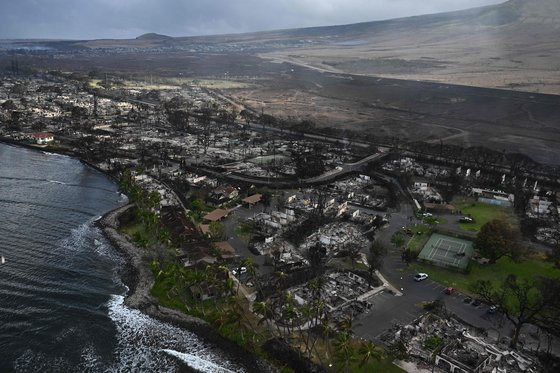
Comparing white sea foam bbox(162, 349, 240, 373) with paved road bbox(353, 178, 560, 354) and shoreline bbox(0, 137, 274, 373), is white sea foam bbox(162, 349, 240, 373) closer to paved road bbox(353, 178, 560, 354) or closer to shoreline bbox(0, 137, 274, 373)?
shoreline bbox(0, 137, 274, 373)

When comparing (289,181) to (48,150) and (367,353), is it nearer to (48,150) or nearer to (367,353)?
(367,353)

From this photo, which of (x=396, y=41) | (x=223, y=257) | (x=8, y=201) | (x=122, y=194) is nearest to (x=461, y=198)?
(x=223, y=257)

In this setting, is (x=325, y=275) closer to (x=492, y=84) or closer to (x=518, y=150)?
(x=518, y=150)

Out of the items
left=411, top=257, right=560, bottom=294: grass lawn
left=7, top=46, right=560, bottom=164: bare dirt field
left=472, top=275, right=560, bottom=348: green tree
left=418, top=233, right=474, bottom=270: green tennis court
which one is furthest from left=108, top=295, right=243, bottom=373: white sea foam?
left=7, top=46, right=560, bottom=164: bare dirt field

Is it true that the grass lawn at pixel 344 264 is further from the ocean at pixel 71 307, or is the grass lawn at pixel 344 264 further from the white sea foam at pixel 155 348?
the white sea foam at pixel 155 348

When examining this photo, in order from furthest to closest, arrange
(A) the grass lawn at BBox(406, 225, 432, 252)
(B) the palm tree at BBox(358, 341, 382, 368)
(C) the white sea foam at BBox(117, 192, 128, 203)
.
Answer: (C) the white sea foam at BBox(117, 192, 128, 203) → (A) the grass lawn at BBox(406, 225, 432, 252) → (B) the palm tree at BBox(358, 341, 382, 368)

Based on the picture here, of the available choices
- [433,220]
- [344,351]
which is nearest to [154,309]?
[344,351]
